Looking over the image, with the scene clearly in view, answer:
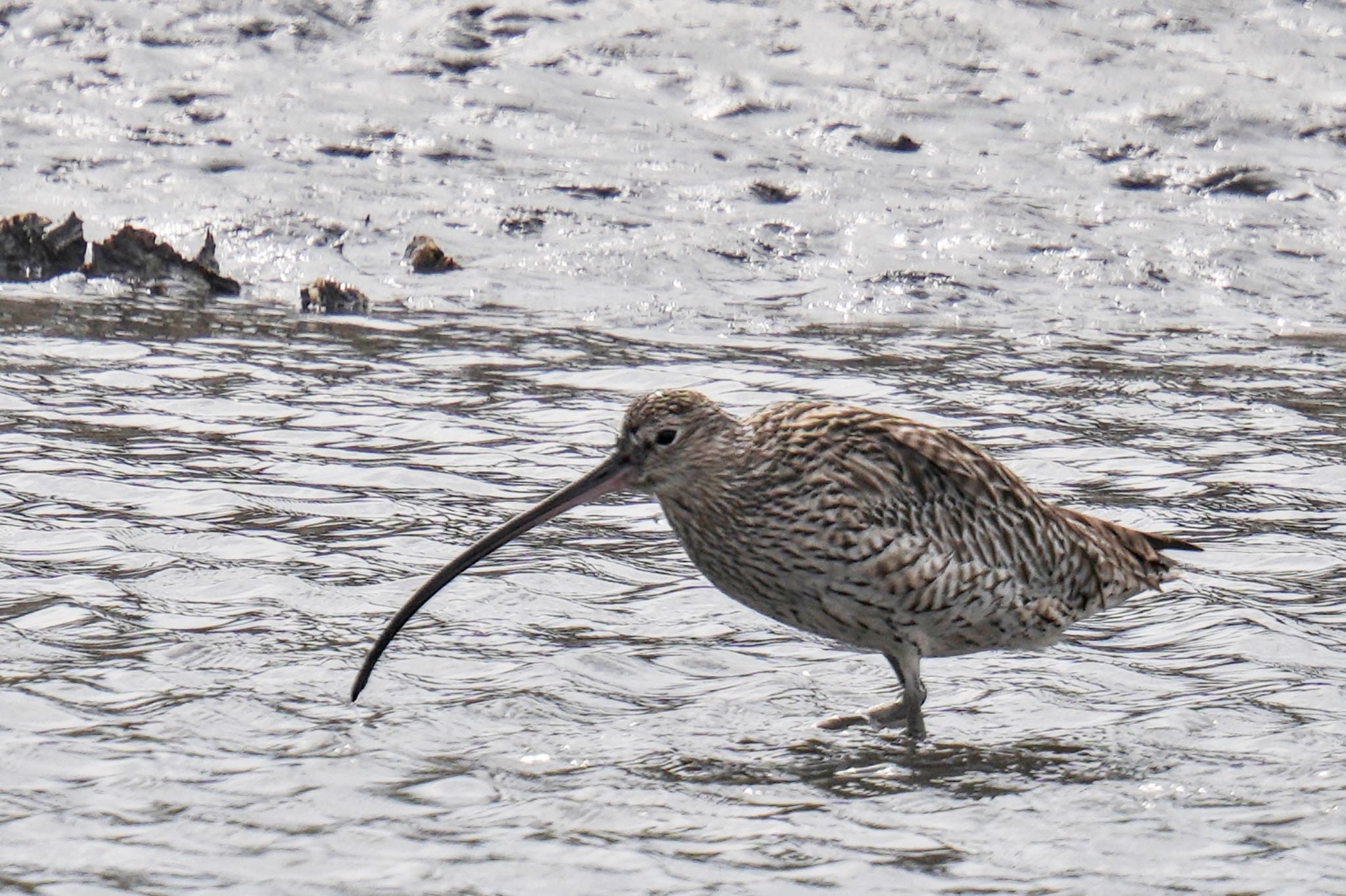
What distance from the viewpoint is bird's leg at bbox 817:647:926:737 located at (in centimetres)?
648

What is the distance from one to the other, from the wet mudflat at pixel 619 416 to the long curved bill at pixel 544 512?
0.77ft

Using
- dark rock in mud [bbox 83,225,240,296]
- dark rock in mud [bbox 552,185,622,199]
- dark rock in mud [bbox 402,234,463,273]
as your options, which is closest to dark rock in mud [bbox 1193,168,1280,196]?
dark rock in mud [bbox 552,185,622,199]

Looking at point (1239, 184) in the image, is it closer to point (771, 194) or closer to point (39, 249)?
point (771, 194)

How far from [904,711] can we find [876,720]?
9 centimetres

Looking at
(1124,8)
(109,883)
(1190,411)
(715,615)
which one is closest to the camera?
(109,883)

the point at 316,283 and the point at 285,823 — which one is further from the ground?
the point at 316,283

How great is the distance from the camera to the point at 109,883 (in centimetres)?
505

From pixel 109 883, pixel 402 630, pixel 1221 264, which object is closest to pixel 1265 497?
pixel 402 630

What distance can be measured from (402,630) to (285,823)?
1768 millimetres

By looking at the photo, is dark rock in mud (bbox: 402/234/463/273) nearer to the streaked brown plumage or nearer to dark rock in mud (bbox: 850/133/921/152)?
dark rock in mud (bbox: 850/133/921/152)

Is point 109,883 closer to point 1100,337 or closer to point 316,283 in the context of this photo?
point 316,283

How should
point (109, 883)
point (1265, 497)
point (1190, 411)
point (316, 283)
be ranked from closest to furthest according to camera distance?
point (109, 883), point (1265, 497), point (1190, 411), point (316, 283)

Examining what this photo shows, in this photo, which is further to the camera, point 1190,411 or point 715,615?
point 1190,411

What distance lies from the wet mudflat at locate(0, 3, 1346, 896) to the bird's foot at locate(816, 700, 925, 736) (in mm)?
171
